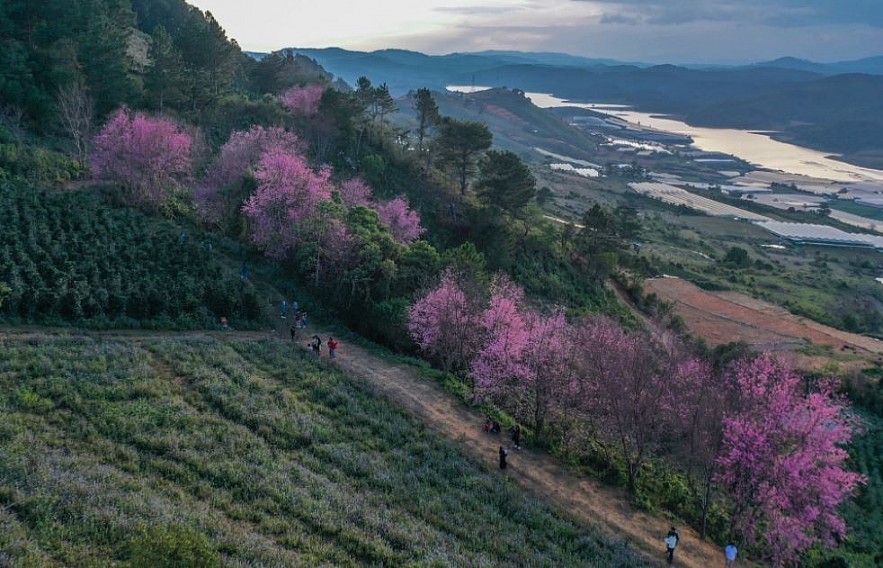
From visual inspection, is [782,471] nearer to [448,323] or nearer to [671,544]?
[671,544]

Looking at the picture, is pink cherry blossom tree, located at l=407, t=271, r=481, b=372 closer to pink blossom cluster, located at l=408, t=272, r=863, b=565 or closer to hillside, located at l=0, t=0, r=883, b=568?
pink blossom cluster, located at l=408, t=272, r=863, b=565

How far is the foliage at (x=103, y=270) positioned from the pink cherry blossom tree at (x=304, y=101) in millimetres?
36350

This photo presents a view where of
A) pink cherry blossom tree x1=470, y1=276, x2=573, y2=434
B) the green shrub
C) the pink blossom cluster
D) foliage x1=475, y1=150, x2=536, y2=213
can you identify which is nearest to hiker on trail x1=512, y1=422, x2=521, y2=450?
pink cherry blossom tree x1=470, y1=276, x2=573, y2=434

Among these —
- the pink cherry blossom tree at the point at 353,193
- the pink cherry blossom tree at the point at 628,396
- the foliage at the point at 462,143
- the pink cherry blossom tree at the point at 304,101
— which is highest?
the pink cherry blossom tree at the point at 304,101

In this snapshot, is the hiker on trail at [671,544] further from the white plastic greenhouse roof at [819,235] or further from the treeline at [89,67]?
the white plastic greenhouse roof at [819,235]

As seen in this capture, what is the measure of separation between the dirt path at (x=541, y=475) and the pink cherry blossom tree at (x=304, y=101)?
4795 centimetres

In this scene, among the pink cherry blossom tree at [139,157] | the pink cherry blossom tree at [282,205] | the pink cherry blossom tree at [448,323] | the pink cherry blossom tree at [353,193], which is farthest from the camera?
the pink cherry blossom tree at [353,193]

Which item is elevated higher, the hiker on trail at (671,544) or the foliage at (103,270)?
the foliage at (103,270)

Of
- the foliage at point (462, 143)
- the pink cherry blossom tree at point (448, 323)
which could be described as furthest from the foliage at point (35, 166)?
the foliage at point (462, 143)

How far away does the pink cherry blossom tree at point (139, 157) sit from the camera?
4206 cm

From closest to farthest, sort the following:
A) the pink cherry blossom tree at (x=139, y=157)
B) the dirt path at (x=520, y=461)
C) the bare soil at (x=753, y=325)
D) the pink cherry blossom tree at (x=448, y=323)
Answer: the dirt path at (x=520, y=461) → the pink cherry blossom tree at (x=448, y=323) → the pink cherry blossom tree at (x=139, y=157) → the bare soil at (x=753, y=325)

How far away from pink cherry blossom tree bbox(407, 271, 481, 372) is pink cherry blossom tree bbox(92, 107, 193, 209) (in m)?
22.4

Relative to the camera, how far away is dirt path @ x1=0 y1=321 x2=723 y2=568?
23.2 meters

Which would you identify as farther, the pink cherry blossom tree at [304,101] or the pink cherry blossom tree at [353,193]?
the pink cherry blossom tree at [304,101]
